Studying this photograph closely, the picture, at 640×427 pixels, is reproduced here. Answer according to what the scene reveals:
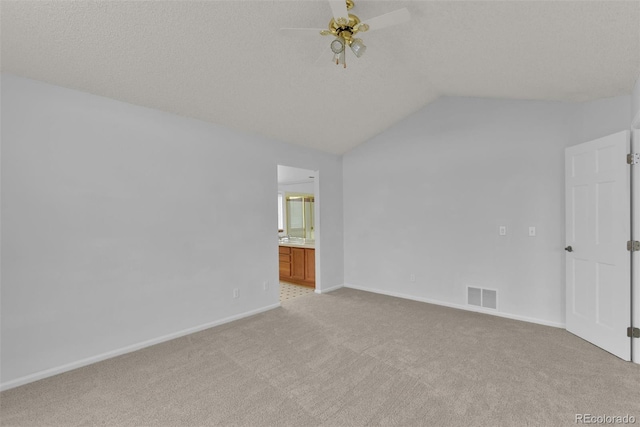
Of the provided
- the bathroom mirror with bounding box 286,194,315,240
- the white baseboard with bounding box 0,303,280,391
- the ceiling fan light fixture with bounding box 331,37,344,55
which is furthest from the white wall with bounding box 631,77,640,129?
the bathroom mirror with bounding box 286,194,315,240

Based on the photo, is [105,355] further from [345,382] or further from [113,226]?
[345,382]

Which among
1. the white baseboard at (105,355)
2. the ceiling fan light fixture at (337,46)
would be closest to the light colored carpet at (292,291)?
the white baseboard at (105,355)

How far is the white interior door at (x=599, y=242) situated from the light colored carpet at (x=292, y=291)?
3519mm

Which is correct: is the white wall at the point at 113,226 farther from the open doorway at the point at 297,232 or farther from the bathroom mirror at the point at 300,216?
the bathroom mirror at the point at 300,216

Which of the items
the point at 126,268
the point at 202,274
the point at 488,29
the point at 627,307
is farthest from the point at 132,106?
the point at 627,307

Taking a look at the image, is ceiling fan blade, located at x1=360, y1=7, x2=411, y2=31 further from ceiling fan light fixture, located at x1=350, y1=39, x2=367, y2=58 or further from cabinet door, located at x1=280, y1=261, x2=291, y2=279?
cabinet door, located at x1=280, y1=261, x2=291, y2=279

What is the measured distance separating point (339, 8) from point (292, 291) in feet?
14.0

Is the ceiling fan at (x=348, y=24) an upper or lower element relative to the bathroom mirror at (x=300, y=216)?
upper

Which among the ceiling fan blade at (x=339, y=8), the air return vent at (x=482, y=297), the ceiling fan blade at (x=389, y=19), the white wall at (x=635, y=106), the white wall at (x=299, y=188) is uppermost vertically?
the ceiling fan blade at (x=339, y=8)

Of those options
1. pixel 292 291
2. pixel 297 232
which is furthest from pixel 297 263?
pixel 297 232

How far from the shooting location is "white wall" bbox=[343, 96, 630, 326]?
11.5ft

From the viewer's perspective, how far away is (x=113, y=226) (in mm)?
2854

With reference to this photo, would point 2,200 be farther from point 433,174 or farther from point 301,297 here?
point 433,174

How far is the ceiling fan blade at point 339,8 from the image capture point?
6.00 feet
